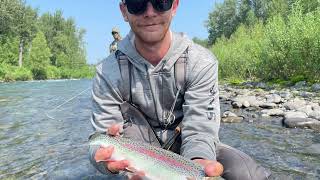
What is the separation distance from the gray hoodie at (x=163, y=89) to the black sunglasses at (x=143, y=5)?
440 millimetres

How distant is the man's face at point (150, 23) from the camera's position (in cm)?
376

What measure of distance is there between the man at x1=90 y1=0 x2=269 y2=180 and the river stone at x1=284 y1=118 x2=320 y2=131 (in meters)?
5.76

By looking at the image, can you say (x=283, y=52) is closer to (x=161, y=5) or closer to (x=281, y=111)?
(x=281, y=111)

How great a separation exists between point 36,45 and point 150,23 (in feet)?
278

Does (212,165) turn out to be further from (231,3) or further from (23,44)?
(231,3)

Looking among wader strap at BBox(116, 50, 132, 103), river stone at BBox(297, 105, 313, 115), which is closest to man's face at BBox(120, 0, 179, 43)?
wader strap at BBox(116, 50, 132, 103)

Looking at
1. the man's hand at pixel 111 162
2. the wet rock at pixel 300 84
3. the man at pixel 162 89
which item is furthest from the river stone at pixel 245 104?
the man's hand at pixel 111 162

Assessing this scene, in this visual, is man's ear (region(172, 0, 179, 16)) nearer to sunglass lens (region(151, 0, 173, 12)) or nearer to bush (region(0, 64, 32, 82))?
sunglass lens (region(151, 0, 173, 12))

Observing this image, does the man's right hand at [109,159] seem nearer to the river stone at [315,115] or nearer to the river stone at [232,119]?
the river stone at [315,115]

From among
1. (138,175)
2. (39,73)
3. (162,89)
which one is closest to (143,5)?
(162,89)

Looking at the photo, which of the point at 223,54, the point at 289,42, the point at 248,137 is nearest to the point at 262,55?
the point at 289,42

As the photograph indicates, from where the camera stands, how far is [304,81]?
2120cm

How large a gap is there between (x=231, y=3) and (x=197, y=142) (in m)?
91.7

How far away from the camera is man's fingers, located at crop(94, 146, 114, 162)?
3.18 meters
